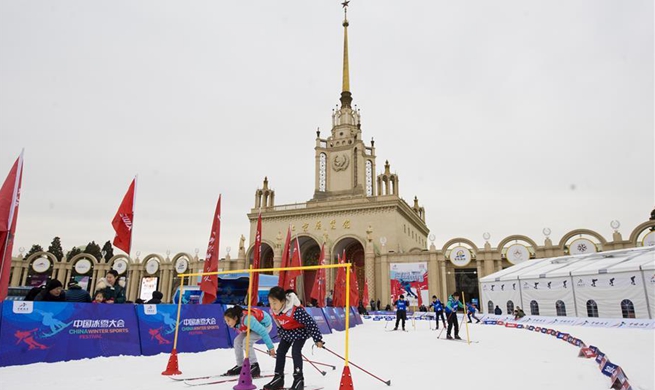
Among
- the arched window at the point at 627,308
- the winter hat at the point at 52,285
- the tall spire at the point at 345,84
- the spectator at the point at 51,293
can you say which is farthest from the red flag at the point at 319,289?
the tall spire at the point at 345,84

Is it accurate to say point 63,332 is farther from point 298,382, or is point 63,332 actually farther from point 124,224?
point 298,382

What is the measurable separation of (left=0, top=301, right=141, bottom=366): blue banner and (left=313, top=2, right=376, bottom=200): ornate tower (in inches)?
1378

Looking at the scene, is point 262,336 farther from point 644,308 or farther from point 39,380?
point 644,308

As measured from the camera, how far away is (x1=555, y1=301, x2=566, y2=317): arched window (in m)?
21.6

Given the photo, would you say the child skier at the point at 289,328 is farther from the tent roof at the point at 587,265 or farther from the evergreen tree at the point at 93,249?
the evergreen tree at the point at 93,249

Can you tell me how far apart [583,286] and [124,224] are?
2204cm

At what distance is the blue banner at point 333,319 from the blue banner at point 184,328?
6.88 m

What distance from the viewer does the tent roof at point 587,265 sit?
19484 mm

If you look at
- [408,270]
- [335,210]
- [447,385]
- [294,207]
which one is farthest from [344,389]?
[294,207]

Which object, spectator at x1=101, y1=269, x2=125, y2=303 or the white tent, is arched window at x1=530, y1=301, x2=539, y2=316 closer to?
the white tent

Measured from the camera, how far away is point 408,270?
35250 millimetres

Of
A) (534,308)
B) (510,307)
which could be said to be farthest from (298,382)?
(510,307)

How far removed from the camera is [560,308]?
71.8ft

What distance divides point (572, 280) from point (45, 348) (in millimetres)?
23383
